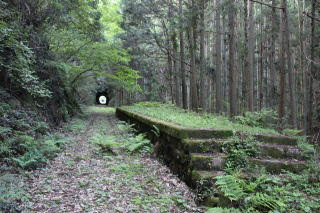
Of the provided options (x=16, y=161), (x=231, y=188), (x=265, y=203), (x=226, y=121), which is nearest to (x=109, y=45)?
(x=226, y=121)

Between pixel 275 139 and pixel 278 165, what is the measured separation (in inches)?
43.2

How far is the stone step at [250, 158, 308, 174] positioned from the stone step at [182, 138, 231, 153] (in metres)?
0.71

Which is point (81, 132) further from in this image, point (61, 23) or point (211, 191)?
point (211, 191)

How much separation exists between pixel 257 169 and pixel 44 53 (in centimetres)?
923

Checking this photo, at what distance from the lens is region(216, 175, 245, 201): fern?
3579 millimetres

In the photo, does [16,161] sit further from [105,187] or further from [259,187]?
[259,187]

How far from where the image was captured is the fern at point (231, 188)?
3.58 meters

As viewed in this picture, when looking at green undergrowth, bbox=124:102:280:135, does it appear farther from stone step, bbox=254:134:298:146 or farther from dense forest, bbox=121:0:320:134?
dense forest, bbox=121:0:320:134

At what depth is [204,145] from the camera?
5.16m

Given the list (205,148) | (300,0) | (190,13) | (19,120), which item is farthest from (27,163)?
(300,0)

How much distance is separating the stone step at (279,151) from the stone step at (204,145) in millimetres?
820

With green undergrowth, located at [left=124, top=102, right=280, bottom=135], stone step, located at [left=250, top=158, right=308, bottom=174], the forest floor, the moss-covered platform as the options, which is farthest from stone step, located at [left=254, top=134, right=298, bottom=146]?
the forest floor

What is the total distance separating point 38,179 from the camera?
4969 mm

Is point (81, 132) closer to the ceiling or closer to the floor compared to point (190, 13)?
closer to the floor
